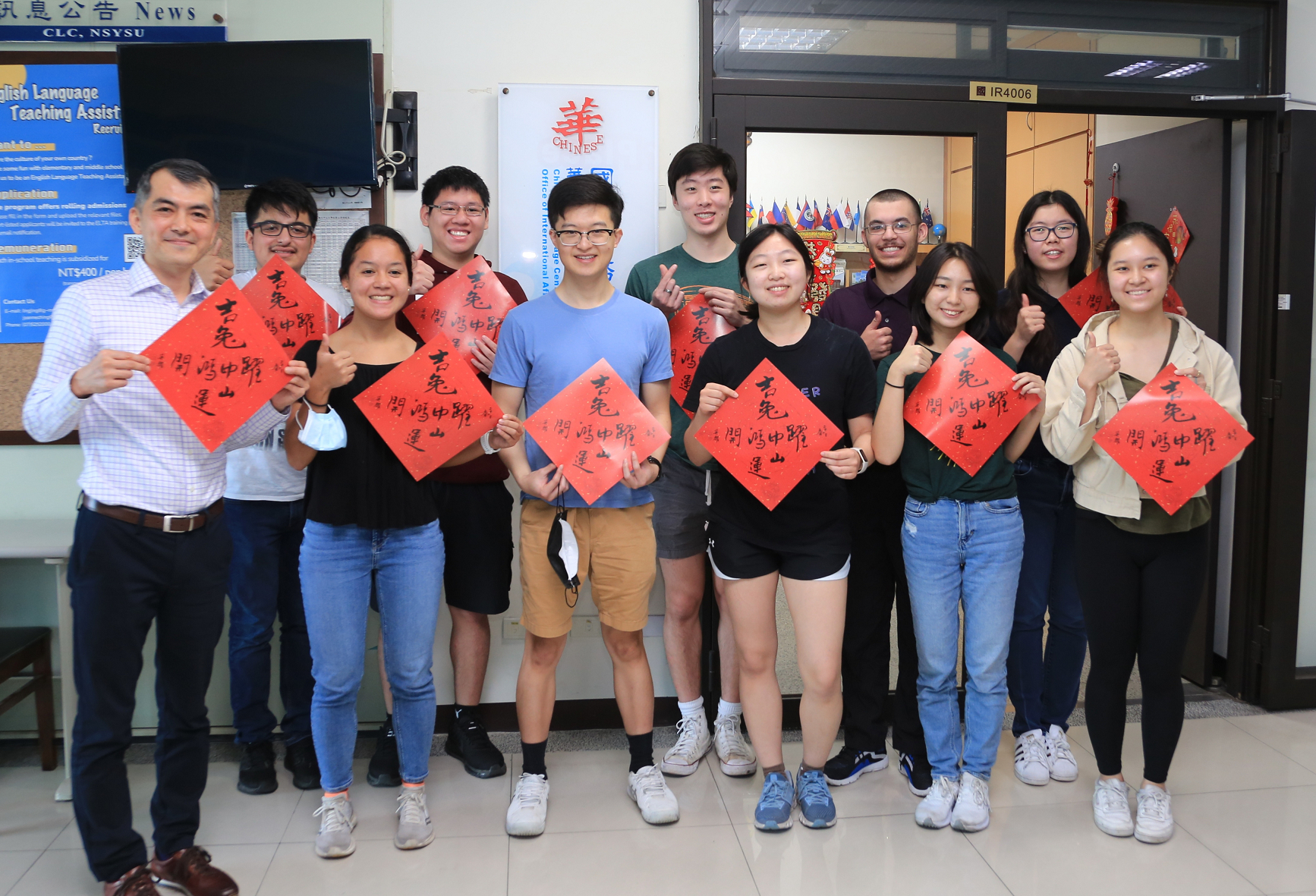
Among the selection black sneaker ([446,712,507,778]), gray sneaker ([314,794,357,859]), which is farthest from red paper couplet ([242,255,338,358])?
black sneaker ([446,712,507,778])

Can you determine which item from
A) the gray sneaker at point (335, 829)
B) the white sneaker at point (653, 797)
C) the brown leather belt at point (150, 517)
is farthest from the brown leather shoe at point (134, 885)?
the white sneaker at point (653, 797)

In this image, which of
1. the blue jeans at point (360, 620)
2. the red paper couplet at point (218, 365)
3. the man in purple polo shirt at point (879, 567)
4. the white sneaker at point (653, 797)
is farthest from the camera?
the man in purple polo shirt at point (879, 567)

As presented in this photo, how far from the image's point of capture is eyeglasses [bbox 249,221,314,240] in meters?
2.40

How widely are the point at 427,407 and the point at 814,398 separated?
906mm

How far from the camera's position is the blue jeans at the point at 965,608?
2.17m

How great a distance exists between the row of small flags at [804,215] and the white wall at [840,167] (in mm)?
15

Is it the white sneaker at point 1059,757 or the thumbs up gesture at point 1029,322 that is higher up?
the thumbs up gesture at point 1029,322

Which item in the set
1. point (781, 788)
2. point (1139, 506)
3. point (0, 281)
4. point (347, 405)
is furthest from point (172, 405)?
point (1139, 506)

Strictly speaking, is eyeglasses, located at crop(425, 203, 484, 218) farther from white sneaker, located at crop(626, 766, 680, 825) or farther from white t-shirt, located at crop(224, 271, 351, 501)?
white sneaker, located at crop(626, 766, 680, 825)

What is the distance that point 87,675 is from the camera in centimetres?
181

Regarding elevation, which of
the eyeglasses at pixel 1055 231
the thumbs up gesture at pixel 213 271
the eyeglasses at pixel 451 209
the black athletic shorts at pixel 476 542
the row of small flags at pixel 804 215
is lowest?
the black athletic shorts at pixel 476 542

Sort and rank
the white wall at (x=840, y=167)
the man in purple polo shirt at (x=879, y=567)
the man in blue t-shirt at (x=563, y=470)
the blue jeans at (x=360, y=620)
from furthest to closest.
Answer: the white wall at (x=840, y=167) → the man in purple polo shirt at (x=879, y=567) → the man in blue t-shirt at (x=563, y=470) → the blue jeans at (x=360, y=620)

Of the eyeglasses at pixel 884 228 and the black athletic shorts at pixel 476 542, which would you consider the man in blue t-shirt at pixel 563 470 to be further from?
the eyeglasses at pixel 884 228

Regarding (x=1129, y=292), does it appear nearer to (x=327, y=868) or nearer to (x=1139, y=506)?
(x=1139, y=506)
